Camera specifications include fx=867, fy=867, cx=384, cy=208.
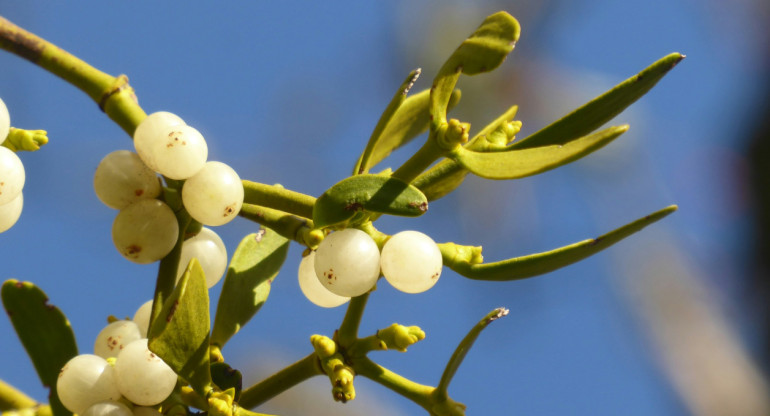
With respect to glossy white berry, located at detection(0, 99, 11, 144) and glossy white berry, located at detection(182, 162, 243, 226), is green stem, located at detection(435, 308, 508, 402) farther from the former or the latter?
glossy white berry, located at detection(0, 99, 11, 144)

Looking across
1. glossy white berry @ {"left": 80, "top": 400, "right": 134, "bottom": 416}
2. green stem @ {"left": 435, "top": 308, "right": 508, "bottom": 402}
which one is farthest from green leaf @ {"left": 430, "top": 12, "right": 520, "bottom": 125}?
glossy white berry @ {"left": 80, "top": 400, "right": 134, "bottom": 416}

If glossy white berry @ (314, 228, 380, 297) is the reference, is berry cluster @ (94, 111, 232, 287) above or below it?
above

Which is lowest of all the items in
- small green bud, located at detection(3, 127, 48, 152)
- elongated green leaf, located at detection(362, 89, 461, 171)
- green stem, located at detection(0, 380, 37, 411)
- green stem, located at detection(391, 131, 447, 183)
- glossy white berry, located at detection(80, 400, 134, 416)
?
glossy white berry, located at detection(80, 400, 134, 416)

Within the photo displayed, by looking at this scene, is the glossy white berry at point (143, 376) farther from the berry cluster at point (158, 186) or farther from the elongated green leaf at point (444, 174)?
the elongated green leaf at point (444, 174)

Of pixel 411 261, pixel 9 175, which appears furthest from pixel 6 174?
pixel 411 261

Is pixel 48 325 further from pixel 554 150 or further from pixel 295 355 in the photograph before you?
pixel 295 355

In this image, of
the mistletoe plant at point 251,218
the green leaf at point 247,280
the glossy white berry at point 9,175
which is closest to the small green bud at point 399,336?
the mistletoe plant at point 251,218
